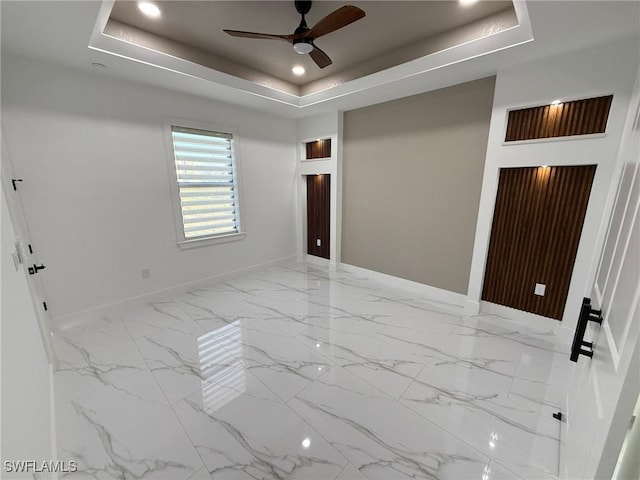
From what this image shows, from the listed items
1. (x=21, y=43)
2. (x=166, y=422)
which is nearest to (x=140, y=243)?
(x=21, y=43)

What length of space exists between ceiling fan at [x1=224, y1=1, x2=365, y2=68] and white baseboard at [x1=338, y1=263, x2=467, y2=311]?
2959mm

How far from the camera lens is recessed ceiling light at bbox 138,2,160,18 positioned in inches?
87.1

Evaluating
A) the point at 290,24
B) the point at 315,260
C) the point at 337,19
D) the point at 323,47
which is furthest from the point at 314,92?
the point at 315,260

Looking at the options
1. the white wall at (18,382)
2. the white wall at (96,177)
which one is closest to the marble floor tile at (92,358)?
the white wall at (96,177)

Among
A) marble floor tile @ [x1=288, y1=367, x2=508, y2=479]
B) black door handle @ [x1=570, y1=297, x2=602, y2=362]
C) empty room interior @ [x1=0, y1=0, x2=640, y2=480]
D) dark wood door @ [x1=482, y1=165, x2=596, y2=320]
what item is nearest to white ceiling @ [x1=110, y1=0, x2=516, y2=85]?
empty room interior @ [x1=0, y1=0, x2=640, y2=480]

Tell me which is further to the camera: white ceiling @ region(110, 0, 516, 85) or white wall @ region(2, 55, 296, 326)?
white wall @ region(2, 55, 296, 326)

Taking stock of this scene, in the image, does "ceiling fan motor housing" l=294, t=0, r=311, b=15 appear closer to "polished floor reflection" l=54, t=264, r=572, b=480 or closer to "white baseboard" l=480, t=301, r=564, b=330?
"polished floor reflection" l=54, t=264, r=572, b=480

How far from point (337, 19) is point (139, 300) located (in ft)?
12.2

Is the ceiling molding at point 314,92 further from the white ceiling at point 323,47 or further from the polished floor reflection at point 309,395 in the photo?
the polished floor reflection at point 309,395

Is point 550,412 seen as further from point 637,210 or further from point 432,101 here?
point 432,101

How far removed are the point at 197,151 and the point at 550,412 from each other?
4520 millimetres

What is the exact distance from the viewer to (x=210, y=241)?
154 inches

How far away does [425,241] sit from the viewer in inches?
140

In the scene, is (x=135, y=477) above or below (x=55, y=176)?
below
